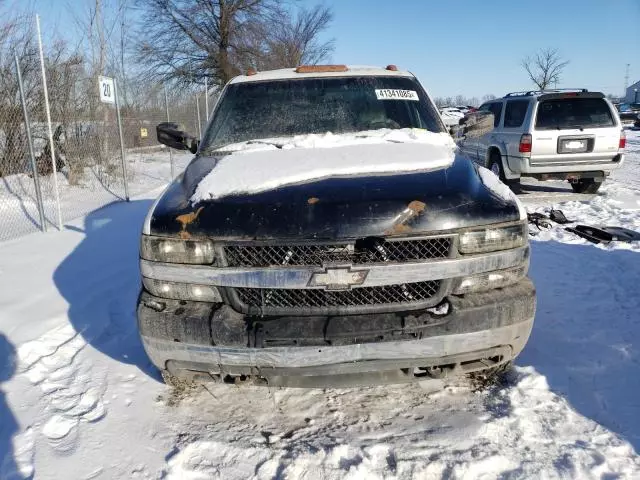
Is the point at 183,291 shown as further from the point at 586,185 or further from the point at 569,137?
the point at 586,185

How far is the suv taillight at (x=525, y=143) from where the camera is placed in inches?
359

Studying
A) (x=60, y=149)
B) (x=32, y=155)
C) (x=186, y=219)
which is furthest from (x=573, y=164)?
(x=60, y=149)

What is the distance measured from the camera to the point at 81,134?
35.4ft

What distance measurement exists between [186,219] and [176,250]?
0.16 m

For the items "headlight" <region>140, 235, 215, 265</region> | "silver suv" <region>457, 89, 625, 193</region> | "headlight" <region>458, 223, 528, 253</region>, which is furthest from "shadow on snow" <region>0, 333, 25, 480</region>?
"silver suv" <region>457, 89, 625, 193</region>

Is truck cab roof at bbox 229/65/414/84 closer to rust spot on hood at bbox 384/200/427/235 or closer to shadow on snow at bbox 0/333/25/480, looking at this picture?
rust spot on hood at bbox 384/200/427/235

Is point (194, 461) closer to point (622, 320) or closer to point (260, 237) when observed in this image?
point (260, 237)

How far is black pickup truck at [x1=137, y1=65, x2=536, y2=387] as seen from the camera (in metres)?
2.38

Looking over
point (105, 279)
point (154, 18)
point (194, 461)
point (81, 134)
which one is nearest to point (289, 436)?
point (194, 461)

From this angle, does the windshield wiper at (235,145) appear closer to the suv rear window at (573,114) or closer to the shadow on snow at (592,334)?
the shadow on snow at (592,334)

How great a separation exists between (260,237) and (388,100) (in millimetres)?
2180

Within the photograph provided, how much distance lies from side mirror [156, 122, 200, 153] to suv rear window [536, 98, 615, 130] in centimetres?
698

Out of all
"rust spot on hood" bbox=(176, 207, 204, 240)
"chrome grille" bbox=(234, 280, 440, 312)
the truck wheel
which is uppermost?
"rust spot on hood" bbox=(176, 207, 204, 240)

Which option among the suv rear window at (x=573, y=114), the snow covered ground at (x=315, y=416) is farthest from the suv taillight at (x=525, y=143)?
the snow covered ground at (x=315, y=416)
